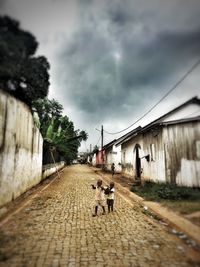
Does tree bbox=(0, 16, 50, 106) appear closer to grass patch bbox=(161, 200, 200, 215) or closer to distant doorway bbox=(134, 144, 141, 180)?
grass patch bbox=(161, 200, 200, 215)

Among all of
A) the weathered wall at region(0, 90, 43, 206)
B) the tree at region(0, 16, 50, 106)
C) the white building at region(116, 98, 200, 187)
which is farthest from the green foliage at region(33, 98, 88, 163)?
the white building at region(116, 98, 200, 187)

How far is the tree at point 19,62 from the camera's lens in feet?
20.4

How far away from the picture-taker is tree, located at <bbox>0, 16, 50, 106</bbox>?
621 cm

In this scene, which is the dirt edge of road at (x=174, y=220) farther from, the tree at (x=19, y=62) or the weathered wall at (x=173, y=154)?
the tree at (x=19, y=62)

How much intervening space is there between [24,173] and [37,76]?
589cm

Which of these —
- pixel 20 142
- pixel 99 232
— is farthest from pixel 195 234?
pixel 20 142

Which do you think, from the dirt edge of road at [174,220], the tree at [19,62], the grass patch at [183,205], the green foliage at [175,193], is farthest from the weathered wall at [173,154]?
the tree at [19,62]

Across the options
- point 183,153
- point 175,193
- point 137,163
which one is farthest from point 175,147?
point 137,163

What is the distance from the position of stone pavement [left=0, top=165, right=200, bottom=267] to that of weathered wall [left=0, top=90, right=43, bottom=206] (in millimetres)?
1483

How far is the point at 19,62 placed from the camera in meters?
6.97

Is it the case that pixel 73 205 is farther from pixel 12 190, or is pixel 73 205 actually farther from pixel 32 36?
pixel 32 36

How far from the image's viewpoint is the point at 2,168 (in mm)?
8352

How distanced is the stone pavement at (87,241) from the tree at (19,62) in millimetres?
4457

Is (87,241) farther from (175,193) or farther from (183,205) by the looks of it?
(175,193)
